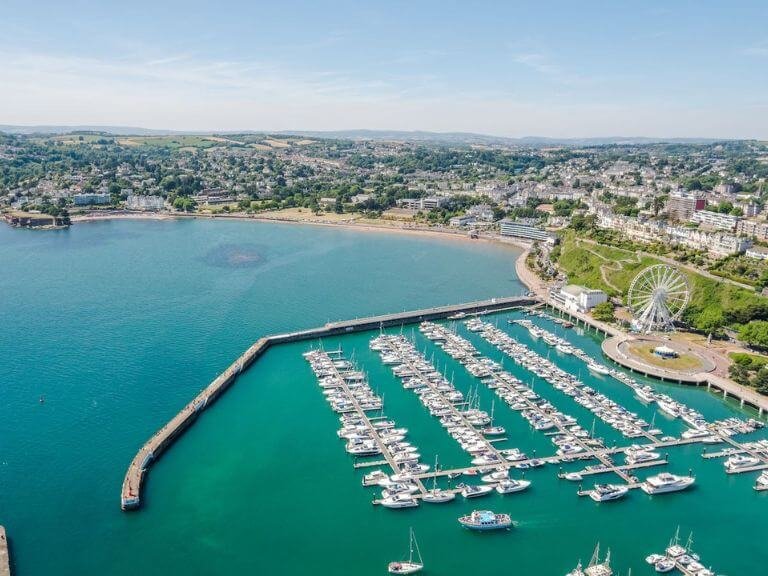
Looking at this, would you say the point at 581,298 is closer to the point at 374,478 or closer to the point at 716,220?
the point at 374,478

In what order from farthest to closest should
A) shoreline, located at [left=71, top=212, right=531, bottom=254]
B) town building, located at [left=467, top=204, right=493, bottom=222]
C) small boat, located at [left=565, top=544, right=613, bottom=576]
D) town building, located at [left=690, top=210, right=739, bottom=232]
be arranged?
town building, located at [left=467, top=204, right=493, bottom=222], shoreline, located at [left=71, top=212, right=531, bottom=254], town building, located at [left=690, top=210, right=739, bottom=232], small boat, located at [left=565, top=544, right=613, bottom=576]

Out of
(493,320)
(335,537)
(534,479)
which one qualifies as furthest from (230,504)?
(493,320)

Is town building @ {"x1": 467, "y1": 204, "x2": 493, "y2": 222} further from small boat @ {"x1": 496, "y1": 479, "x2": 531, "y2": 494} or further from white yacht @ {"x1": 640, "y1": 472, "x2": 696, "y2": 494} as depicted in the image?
small boat @ {"x1": 496, "y1": 479, "x2": 531, "y2": 494}

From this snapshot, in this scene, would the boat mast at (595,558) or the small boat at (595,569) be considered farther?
the boat mast at (595,558)

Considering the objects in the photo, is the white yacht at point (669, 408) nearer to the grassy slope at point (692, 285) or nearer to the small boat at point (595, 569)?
the grassy slope at point (692, 285)

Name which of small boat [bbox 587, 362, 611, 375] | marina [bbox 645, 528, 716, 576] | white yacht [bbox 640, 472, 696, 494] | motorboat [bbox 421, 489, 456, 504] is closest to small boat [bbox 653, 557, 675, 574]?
marina [bbox 645, 528, 716, 576]

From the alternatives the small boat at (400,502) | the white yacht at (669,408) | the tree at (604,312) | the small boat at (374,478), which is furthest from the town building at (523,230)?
the small boat at (400,502)
